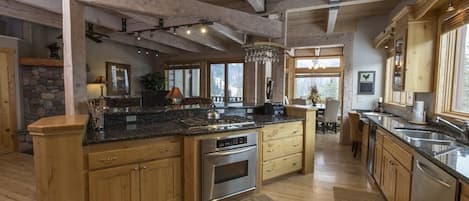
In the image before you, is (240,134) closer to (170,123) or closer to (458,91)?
(170,123)

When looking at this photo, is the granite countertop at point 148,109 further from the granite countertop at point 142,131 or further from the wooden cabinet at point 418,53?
the wooden cabinet at point 418,53

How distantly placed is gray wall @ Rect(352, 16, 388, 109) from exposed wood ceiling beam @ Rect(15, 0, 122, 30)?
529cm

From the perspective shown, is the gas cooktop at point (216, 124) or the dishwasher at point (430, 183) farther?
the gas cooktop at point (216, 124)

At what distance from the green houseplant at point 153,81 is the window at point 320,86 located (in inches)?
199

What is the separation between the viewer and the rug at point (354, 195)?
3.05 m

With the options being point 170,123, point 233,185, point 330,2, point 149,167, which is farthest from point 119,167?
point 330,2

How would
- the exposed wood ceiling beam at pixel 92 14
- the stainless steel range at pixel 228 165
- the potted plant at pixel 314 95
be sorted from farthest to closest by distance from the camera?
the potted plant at pixel 314 95, the exposed wood ceiling beam at pixel 92 14, the stainless steel range at pixel 228 165

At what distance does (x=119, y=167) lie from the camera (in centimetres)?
219

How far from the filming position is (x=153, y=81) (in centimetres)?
840

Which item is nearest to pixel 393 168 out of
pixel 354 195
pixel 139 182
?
pixel 354 195

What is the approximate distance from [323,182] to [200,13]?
2874 mm

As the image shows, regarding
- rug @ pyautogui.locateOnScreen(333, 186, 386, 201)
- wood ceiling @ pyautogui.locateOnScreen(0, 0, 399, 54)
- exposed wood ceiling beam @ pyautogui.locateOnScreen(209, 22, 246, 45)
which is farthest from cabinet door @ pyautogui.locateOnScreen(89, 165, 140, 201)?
exposed wood ceiling beam @ pyautogui.locateOnScreen(209, 22, 246, 45)

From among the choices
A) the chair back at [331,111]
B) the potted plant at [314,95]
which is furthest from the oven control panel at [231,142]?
the potted plant at [314,95]

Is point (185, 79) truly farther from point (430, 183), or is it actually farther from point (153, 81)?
point (430, 183)
